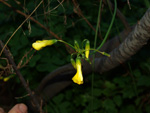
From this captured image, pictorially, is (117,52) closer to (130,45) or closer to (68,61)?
(130,45)

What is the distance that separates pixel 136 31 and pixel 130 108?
1022mm

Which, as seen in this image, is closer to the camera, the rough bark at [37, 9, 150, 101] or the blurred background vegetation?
the rough bark at [37, 9, 150, 101]

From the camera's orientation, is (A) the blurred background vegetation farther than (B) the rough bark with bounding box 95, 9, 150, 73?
Yes

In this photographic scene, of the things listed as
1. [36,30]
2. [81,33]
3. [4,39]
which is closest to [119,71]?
[81,33]

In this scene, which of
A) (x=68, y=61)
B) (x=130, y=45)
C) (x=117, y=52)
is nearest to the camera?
(x=130, y=45)

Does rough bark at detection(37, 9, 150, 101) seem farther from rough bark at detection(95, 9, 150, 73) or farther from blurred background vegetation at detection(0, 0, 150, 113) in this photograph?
blurred background vegetation at detection(0, 0, 150, 113)

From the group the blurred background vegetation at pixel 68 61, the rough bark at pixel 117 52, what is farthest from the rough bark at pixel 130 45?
the blurred background vegetation at pixel 68 61

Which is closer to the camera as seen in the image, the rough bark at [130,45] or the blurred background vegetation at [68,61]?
the rough bark at [130,45]

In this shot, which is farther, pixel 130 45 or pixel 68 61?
pixel 68 61

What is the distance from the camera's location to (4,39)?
1583 millimetres

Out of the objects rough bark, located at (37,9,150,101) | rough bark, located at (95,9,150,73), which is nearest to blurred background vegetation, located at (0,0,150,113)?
rough bark, located at (37,9,150,101)

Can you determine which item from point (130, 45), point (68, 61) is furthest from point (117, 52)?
point (68, 61)

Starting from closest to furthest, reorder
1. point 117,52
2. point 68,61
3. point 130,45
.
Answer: point 130,45 < point 117,52 < point 68,61

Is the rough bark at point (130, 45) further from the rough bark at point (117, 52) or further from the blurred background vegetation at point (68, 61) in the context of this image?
the blurred background vegetation at point (68, 61)
